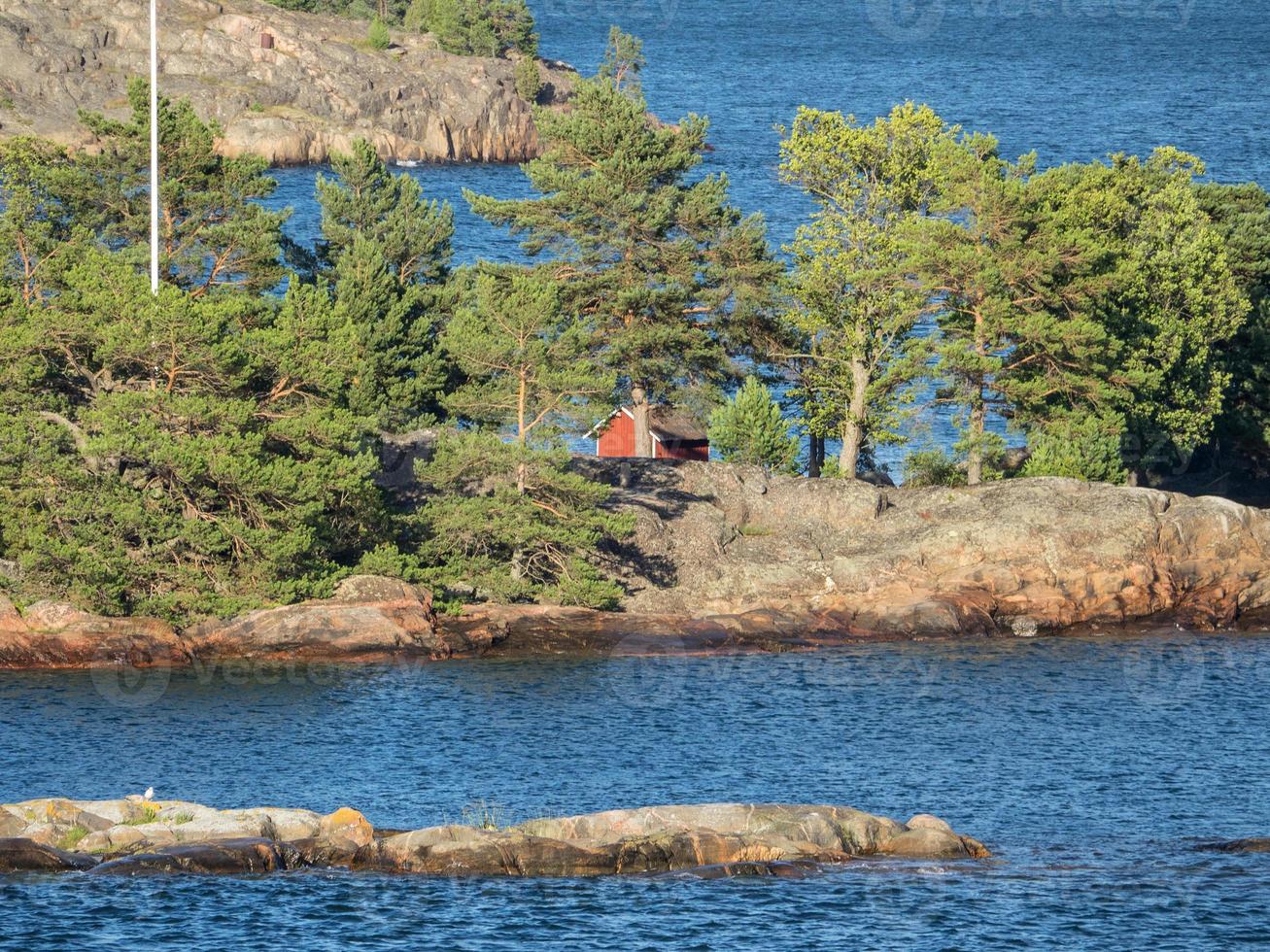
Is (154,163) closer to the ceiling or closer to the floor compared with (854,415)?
closer to the ceiling

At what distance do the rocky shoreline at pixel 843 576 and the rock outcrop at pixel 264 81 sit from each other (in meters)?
106

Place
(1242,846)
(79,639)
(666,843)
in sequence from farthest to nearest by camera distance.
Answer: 1. (79,639)
2. (1242,846)
3. (666,843)

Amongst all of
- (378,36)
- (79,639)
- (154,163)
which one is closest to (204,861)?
Result: (79,639)

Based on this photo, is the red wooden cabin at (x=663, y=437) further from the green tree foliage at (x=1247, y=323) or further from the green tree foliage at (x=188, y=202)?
the green tree foliage at (x=1247, y=323)

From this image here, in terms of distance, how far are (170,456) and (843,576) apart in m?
23.7

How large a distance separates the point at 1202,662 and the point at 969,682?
28.5 feet

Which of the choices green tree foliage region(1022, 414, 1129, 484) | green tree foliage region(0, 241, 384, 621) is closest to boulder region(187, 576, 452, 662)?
green tree foliage region(0, 241, 384, 621)

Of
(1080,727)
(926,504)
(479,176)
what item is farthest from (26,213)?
(479,176)

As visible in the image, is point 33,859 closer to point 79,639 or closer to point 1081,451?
point 79,639

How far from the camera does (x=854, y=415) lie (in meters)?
81.1

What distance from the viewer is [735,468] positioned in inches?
3088

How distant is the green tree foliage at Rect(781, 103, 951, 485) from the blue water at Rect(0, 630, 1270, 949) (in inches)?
549

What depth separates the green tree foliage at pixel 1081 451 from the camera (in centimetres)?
7912

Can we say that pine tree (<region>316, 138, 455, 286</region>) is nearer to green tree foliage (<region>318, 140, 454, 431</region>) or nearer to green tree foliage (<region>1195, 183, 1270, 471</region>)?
green tree foliage (<region>318, 140, 454, 431</region>)
